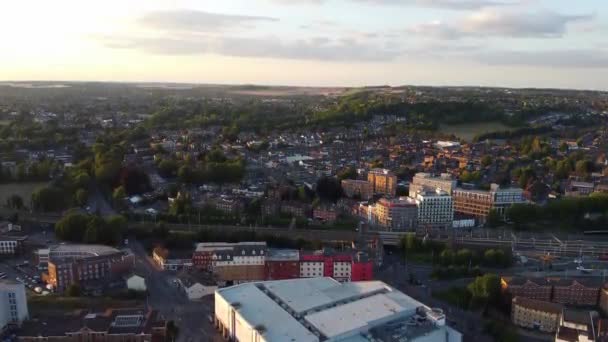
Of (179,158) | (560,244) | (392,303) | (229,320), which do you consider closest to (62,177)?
(179,158)

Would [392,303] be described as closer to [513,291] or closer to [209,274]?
[513,291]

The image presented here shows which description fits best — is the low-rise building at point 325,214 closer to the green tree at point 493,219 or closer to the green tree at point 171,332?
the green tree at point 493,219

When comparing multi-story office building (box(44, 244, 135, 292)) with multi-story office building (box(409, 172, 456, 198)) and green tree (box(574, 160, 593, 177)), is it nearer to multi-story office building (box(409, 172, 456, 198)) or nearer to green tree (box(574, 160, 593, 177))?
multi-story office building (box(409, 172, 456, 198))

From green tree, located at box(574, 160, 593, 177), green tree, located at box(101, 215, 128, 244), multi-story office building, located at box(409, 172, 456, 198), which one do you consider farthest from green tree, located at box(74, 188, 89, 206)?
green tree, located at box(574, 160, 593, 177)

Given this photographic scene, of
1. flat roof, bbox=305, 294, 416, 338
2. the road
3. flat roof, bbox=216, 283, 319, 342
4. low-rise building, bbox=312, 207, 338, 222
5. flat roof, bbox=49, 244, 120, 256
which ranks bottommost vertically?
the road

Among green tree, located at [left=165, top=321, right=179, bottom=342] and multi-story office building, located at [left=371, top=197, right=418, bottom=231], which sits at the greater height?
multi-story office building, located at [left=371, top=197, right=418, bottom=231]

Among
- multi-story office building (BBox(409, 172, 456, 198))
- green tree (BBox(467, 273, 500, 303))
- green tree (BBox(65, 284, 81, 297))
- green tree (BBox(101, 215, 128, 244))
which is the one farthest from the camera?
multi-story office building (BBox(409, 172, 456, 198))
